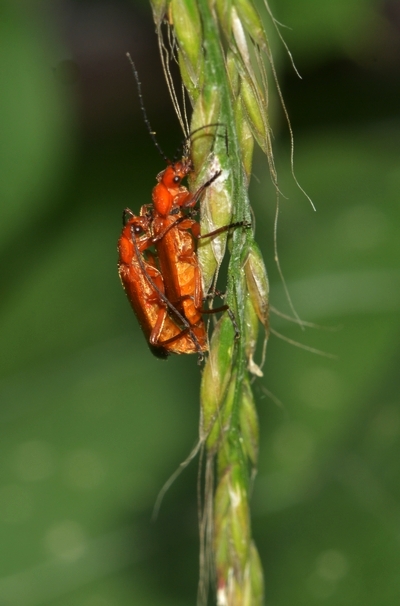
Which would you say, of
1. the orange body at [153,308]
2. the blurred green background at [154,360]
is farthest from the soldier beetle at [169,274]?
the blurred green background at [154,360]

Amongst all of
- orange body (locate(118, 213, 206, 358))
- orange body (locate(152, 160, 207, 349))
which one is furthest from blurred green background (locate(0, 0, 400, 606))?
orange body (locate(152, 160, 207, 349))

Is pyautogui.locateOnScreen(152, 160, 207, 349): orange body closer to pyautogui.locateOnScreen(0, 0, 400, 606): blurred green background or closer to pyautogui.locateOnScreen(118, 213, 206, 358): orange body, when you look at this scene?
pyautogui.locateOnScreen(118, 213, 206, 358): orange body

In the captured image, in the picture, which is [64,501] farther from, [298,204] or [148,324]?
[298,204]

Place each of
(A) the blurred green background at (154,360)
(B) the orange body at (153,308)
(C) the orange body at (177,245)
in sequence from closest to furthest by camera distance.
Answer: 1. (C) the orange body at (177,245)
2. (B) the orange body at (153,308)
3. (A) the blurred green background at (154,360)

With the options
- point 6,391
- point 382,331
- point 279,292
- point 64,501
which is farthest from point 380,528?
point 6,391

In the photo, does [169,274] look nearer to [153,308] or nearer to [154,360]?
[153,308]

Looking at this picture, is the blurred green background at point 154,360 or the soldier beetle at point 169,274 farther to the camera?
the blurred green background at point 154,360

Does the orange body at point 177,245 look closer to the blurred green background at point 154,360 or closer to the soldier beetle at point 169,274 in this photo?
the soldier beetle at point 169,274
